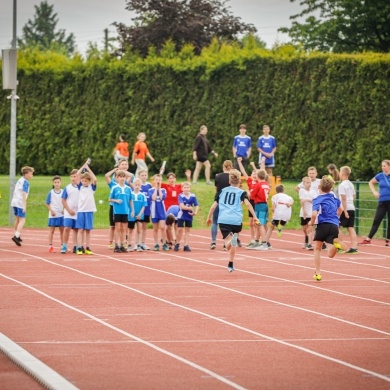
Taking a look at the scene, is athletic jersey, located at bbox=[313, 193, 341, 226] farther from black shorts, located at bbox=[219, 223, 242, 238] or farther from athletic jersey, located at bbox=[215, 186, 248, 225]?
black shorts, located at bbox=[219, 223, 242, 238]

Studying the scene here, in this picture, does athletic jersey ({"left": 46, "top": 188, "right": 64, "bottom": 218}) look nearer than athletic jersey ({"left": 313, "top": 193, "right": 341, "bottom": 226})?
No

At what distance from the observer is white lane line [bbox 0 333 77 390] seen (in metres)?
9.74

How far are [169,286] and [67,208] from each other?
6.43 metres

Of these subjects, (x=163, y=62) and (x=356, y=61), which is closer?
(x=356, y=61)

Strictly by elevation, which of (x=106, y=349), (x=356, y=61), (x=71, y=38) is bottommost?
(x=106, y=349)

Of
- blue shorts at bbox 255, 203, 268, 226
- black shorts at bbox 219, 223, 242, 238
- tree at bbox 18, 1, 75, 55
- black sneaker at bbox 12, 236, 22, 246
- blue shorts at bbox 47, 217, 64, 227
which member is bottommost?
black sneaker at bbox 12, 236, 22, 246

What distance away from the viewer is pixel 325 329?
1352 cm

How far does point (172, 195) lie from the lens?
85.3 feet

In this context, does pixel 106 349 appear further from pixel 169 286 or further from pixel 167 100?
pixel 167 100

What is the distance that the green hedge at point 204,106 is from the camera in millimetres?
37344

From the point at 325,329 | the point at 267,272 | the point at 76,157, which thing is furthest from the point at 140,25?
the point at 325,329

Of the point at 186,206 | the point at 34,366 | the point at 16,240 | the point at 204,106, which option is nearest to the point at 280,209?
the point at 186,206

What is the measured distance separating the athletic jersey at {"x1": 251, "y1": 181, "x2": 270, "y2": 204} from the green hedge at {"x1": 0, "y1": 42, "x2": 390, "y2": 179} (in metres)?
11.2

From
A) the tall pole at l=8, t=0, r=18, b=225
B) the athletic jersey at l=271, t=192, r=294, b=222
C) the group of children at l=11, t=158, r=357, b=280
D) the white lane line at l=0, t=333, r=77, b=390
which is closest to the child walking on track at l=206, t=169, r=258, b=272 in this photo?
the group of children at l=11, t=158, r=357, b=280
